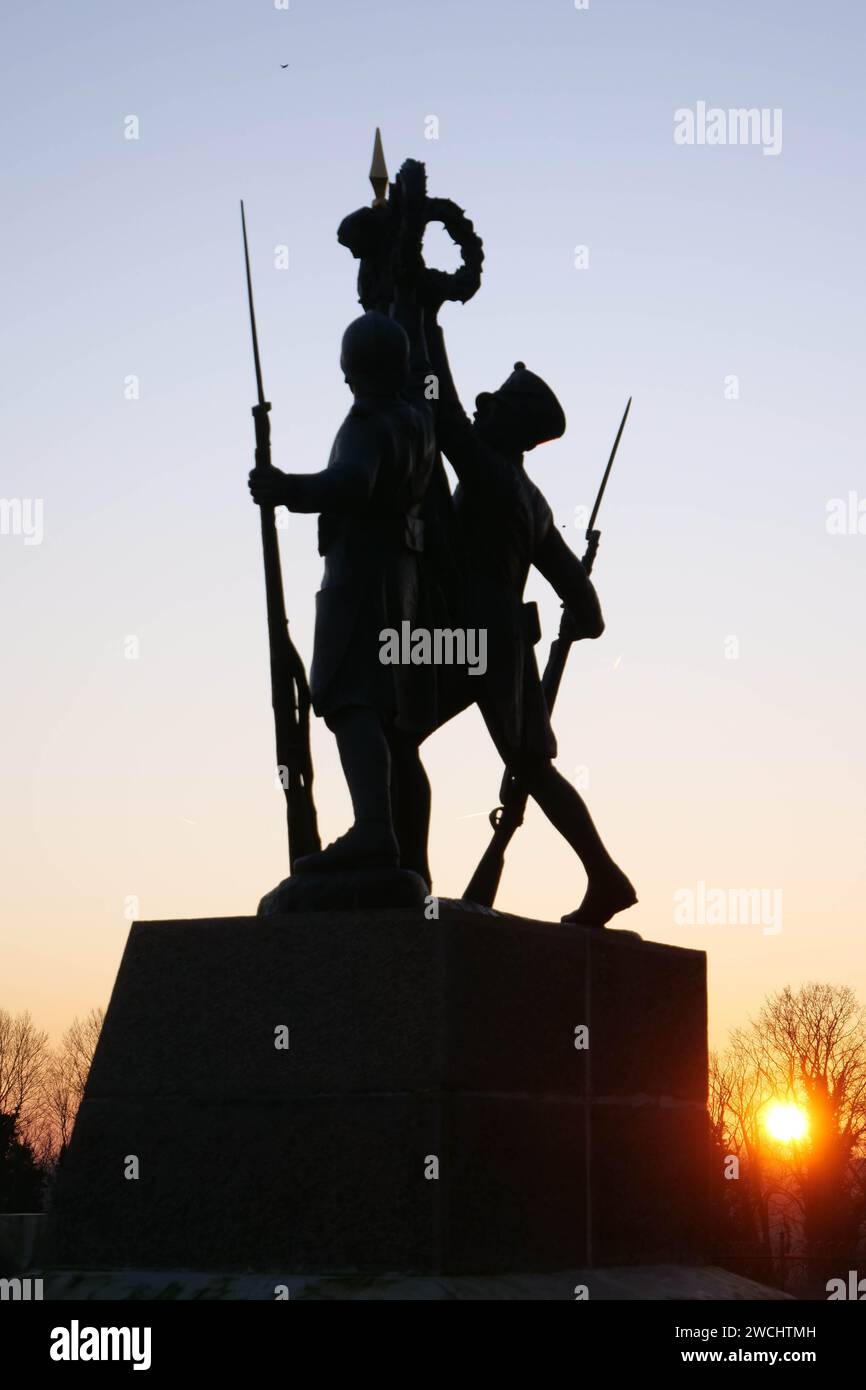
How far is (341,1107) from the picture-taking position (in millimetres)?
7113

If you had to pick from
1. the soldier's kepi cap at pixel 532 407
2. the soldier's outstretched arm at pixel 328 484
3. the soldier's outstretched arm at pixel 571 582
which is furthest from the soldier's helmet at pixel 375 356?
the soldier's outstretched arm at pixel 571 582

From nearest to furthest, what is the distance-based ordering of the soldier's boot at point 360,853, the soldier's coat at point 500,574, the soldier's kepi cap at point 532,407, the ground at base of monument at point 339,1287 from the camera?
the ground at base of monument at point 339,1287, the soldier's boot at point 360,853, the soldier's coat at point 500,574, the soldier's kepi cap at point 532,407

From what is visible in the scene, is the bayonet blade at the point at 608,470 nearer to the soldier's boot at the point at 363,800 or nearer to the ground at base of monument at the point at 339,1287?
the soldier's boot at the point at 363,800

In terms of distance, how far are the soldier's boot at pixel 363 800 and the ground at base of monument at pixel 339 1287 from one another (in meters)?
1.52

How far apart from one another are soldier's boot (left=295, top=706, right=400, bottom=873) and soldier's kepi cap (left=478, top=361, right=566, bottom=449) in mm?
1782

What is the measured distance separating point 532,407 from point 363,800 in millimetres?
2203

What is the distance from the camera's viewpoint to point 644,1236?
8.25 meters

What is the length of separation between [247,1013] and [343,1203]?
2.62 feet

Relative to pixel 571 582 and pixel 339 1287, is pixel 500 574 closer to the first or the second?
pixel 571 582

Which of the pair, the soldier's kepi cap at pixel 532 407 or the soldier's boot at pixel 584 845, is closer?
the soldier's boot at pixel 584 845

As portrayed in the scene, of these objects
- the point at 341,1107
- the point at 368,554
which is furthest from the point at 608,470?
the point at 341,1107

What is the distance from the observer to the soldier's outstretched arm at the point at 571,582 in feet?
29.8
